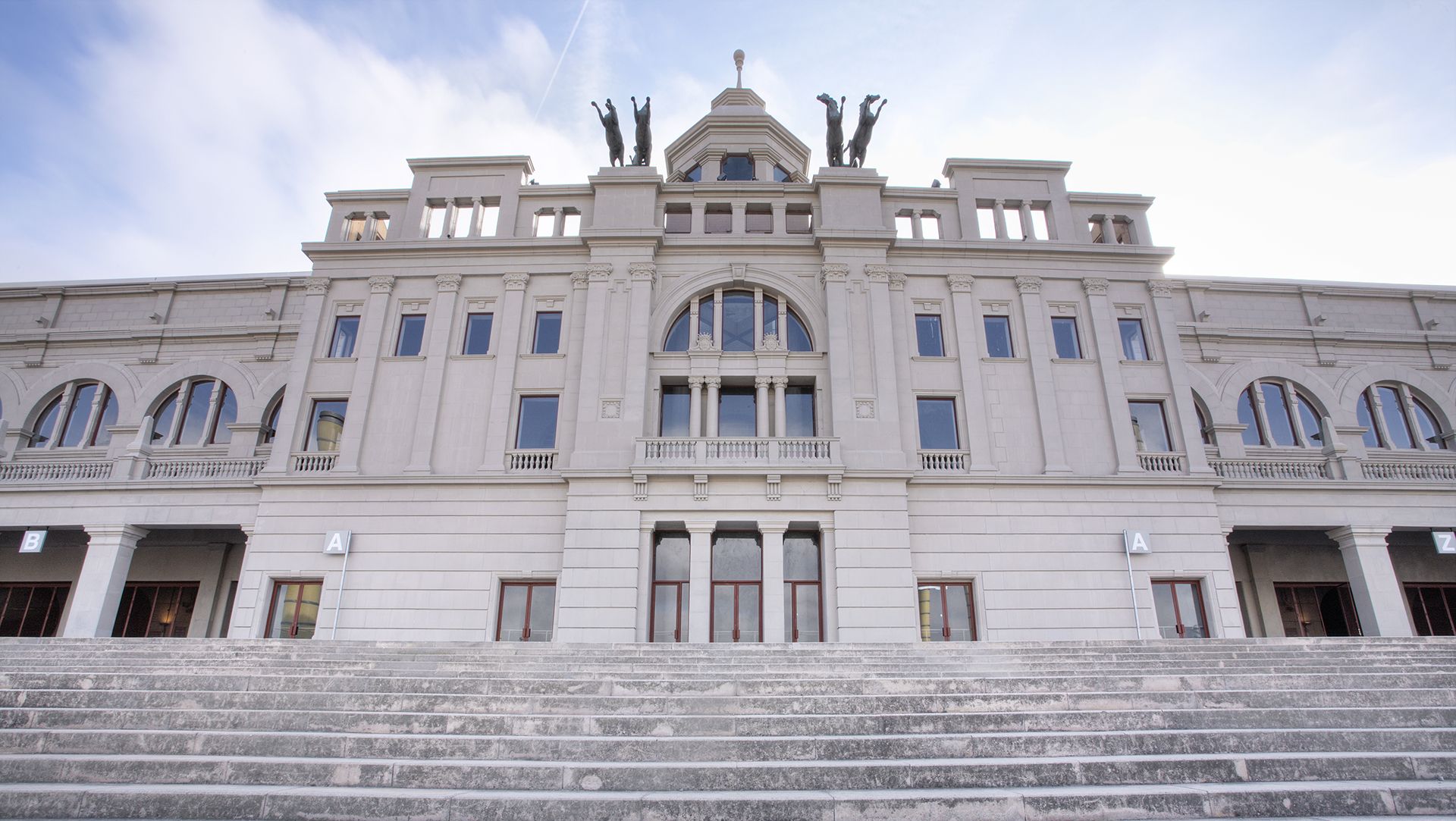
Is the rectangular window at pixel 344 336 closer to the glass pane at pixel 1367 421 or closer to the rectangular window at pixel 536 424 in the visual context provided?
the rectangular window at pixel 536 424

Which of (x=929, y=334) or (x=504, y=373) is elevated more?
(x=929, y=334)

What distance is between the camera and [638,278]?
88.7ft

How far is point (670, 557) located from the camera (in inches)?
962

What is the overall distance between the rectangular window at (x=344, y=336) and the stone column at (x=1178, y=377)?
30503mm

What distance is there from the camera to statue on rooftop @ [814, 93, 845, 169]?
1161 inches

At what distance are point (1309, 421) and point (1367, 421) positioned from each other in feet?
7.73

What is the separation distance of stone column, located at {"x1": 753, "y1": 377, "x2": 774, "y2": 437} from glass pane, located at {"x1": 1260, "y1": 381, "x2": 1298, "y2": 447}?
65.2 ft


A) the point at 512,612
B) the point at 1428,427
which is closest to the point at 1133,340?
the point at 1428,427

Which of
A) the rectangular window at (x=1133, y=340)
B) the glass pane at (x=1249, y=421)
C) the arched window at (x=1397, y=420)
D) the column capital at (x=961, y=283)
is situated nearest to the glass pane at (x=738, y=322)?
the column capital at (x=961, y=283)

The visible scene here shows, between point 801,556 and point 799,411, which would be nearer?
point 801,556

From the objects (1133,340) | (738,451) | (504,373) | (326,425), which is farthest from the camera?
(1133,340)

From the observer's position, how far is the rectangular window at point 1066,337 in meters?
27.4

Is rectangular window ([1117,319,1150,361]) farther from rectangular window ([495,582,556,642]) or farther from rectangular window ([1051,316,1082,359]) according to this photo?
rectangular window ([495,582,556,642])

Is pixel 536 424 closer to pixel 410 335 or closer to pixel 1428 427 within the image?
pixel 410 335
